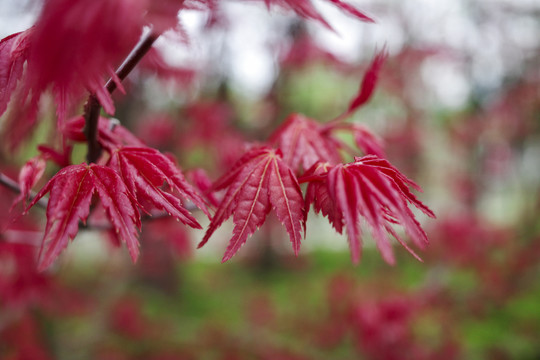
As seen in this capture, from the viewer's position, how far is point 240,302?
16.1 ft

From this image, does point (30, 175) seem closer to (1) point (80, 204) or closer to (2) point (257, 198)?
(1) point (80, 204)

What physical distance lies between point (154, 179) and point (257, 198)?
0.61ft

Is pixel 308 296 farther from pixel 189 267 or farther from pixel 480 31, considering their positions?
pixel 480 31

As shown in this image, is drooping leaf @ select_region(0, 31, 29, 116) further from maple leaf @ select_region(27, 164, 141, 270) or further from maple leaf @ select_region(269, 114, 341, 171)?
maple leaf @ select_region(269, 114, 341, 171)

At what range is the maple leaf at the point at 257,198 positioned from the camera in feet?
2.20

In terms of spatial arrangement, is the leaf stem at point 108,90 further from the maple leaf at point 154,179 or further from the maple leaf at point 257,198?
the maple leaf at point 257,198

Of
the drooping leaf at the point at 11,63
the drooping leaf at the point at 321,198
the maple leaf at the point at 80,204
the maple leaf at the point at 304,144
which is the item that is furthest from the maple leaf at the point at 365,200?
the drooping leaf at the point at 11,63

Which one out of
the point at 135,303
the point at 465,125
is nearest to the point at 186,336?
the point at 135,303

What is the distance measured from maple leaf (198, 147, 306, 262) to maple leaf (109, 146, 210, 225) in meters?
0.06


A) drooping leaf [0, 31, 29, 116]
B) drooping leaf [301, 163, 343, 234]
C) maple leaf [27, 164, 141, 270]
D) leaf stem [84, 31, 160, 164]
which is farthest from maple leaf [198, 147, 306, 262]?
drooping leaf [0, 31, 29, 116]

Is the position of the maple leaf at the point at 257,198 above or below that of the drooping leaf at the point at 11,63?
below

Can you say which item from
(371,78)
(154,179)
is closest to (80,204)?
(154,179)

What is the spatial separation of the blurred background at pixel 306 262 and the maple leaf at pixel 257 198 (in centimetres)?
25

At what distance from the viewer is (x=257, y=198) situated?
2.35 ft
